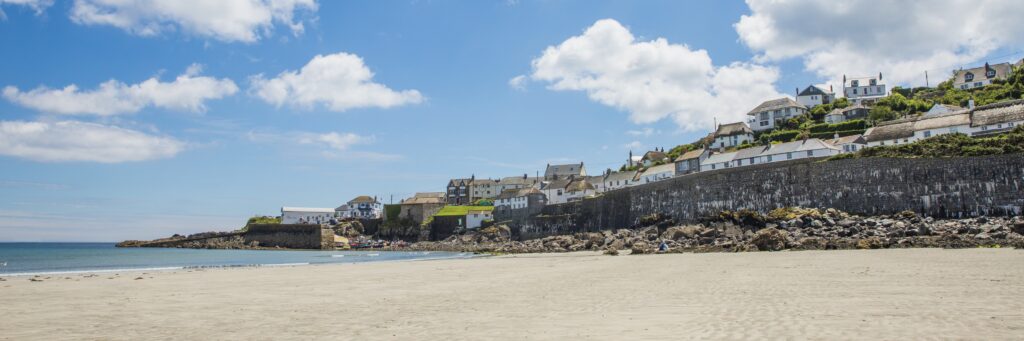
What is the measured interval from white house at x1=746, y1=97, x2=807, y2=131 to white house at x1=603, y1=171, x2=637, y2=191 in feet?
69.6

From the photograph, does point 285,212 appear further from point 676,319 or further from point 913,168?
point 676,319

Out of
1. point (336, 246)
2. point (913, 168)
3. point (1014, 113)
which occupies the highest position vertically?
point (1014, 113)

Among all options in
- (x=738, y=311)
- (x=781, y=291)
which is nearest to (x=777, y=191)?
(x=781, y=291)

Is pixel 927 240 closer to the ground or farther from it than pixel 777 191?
closer to the ground

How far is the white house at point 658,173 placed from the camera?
81812 millimetres

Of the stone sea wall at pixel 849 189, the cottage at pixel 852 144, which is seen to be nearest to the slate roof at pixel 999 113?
the cottage at pixel 852 144

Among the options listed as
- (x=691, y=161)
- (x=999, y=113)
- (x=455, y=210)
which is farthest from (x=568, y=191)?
(x=999, y=113)

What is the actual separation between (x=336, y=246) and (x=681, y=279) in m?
79.0

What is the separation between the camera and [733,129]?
293 ft

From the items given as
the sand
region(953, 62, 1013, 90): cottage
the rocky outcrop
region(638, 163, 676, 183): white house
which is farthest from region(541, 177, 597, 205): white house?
the sand

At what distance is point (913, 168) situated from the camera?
139 ft

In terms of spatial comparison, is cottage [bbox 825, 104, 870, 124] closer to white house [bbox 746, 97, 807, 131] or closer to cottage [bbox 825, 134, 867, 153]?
white house [bbox 746, 97, 807, 131]

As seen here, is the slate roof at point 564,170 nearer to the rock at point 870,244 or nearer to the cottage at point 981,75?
the cottage at point 981,75

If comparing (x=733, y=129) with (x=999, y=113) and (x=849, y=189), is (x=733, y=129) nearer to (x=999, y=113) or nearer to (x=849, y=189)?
(x=999, y=113)
